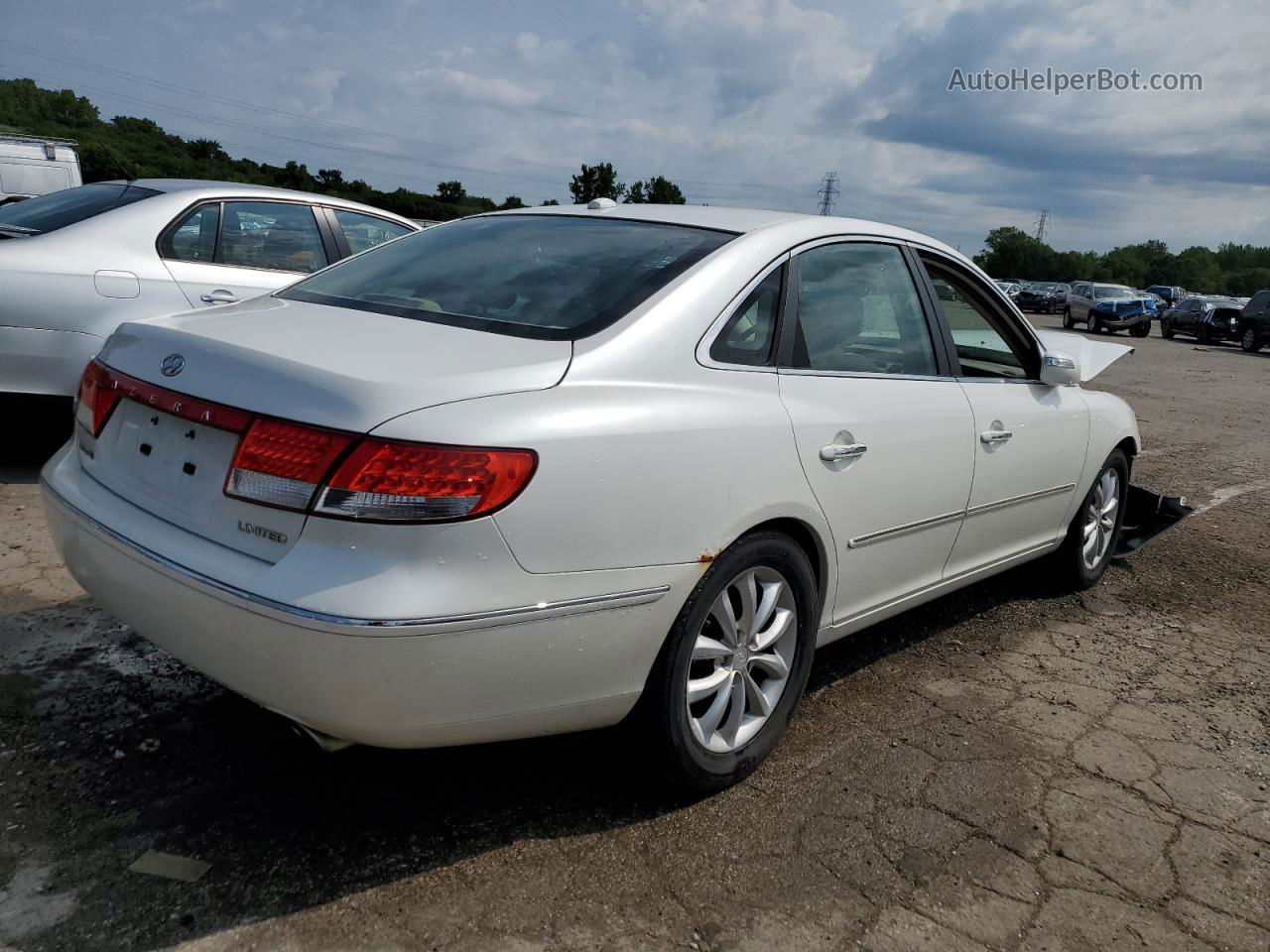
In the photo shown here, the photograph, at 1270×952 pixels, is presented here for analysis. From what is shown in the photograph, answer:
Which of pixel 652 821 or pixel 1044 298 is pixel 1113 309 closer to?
pixel 1044 298

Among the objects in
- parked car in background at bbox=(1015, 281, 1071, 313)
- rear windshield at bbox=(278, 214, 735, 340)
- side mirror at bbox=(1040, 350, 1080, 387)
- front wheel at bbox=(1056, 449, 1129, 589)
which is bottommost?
Answer: parked car in background at bbox=(1015, 281, 1071, 313)

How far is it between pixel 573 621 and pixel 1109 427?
324cm

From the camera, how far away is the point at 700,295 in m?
2.72

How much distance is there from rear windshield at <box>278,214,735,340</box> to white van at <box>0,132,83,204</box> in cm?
1577

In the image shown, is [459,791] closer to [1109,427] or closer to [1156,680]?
[1156,680]

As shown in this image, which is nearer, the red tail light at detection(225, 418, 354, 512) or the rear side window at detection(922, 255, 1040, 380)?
the red tail light at detection(225, 418, 354, 512)

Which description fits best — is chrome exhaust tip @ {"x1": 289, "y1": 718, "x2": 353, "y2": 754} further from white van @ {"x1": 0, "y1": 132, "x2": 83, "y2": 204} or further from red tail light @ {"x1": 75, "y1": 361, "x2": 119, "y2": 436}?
white van @ {"x1": 0, "y1": 132, "x2": 83, "y2": 204}

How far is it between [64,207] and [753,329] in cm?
461

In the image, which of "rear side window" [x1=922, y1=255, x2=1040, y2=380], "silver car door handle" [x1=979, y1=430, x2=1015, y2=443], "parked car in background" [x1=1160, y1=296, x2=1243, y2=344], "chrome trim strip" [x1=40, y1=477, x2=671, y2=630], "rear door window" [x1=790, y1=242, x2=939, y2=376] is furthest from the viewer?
"parked car in background" [x1=1160, y1=296, x2=1243, y2=344]

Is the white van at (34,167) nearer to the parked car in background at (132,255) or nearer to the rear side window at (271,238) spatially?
the parked car in background at (132,255)

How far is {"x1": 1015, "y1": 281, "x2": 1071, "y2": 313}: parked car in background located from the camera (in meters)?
46.3

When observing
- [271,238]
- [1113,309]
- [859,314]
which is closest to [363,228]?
[271,238]

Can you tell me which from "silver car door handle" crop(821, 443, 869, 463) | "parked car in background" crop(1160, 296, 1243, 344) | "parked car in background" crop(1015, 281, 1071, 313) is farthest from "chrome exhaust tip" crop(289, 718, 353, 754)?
"parked car in background" crop(1015, 281, 1071, 313)

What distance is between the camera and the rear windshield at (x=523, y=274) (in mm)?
2678
